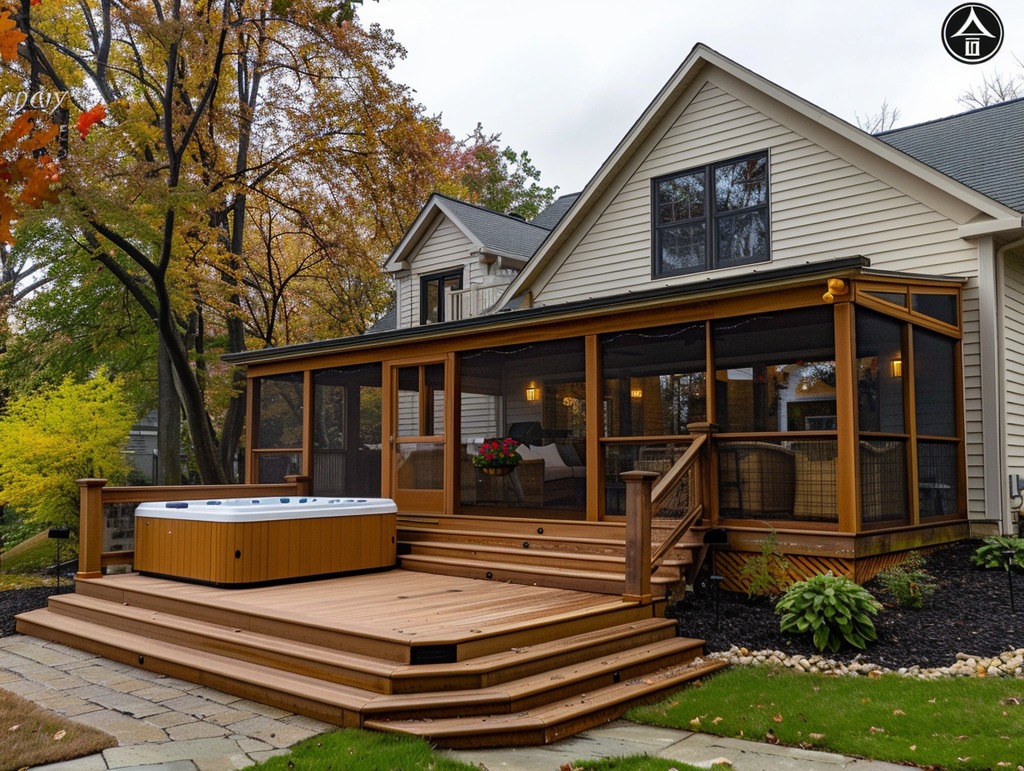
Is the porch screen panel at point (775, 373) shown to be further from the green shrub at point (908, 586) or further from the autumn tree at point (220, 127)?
the autumn tree at point (220, 127)

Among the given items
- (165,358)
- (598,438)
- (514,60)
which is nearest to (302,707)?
(598,438)

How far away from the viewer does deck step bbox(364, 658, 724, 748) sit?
Answer: 4.55 metres

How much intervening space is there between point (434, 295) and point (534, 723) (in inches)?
472

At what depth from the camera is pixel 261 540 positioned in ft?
25.8

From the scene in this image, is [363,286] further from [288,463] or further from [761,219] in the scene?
[761,219]

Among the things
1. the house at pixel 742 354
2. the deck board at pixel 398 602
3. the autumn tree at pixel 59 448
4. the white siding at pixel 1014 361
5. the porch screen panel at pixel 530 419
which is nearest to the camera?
the deck board at pixel 398 602

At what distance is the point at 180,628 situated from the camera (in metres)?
6.57

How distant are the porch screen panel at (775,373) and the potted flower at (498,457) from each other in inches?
98.9

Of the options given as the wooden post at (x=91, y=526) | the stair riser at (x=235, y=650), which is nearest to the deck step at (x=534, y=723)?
the stair riser at (x=235, y=650)

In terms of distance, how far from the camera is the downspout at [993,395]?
8.88m

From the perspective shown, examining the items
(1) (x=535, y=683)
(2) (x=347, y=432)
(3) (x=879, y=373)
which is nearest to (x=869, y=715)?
(1) (x=535, y=683)

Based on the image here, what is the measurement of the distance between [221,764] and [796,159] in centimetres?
925

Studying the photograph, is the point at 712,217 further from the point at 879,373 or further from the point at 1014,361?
the point at 879,373

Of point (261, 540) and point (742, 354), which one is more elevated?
point (742, 354)
